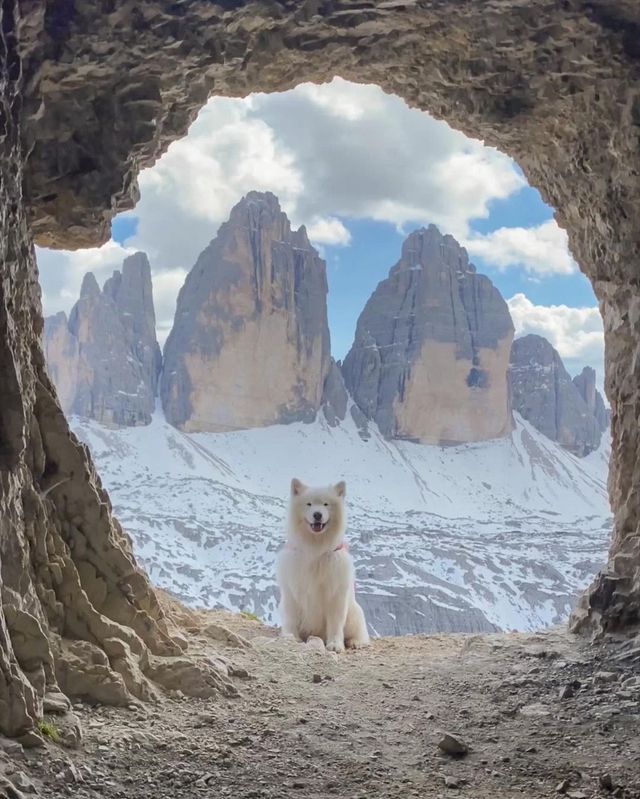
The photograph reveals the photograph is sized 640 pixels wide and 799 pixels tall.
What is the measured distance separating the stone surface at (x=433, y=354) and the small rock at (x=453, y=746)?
298 ft

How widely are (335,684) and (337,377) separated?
94.4 m

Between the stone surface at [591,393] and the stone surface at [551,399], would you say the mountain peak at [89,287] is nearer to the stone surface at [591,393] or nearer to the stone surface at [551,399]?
the stone surface at [551,399]

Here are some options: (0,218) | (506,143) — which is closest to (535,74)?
(506,143)

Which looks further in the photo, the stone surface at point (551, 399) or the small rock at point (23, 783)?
the stone surface at point (551, 399)

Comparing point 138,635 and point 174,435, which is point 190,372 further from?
point 138,635

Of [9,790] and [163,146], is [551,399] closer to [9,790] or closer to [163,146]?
[163,146]

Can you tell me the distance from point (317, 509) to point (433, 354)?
88.2m

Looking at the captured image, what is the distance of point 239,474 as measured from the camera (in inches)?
3282

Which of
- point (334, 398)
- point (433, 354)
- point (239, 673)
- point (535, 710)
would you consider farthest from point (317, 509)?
point (334, 398)

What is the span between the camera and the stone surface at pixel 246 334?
9100 cm

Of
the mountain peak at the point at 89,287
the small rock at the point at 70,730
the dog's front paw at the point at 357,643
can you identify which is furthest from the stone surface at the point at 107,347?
the small rock at the point at 70,730

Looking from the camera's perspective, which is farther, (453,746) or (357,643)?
(357,643)

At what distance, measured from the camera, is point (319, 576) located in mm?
8953

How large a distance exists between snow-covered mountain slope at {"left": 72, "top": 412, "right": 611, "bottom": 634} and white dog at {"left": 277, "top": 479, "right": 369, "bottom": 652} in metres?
36.0
